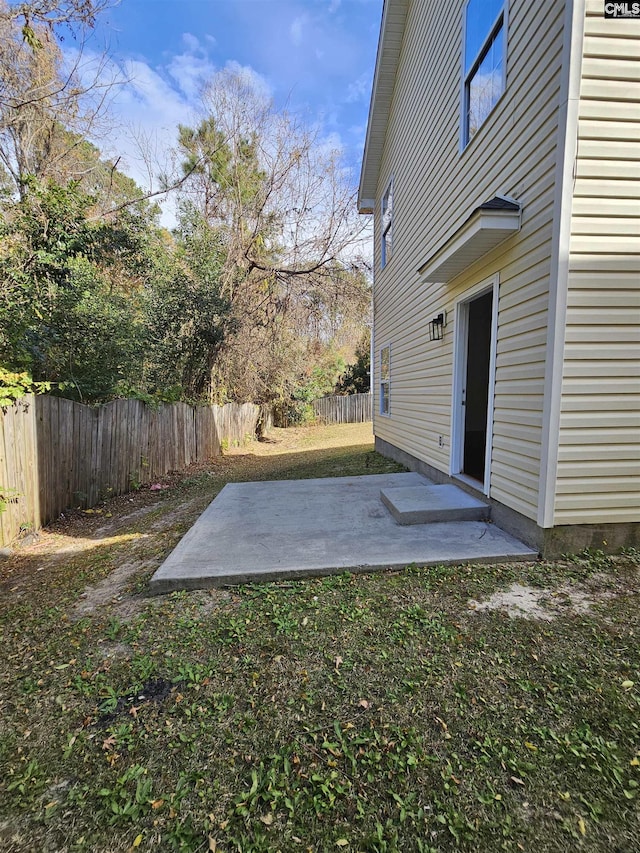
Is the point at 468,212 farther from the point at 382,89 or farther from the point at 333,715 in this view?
the point at 382,89

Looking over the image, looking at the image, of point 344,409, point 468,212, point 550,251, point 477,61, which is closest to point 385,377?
point 468,212

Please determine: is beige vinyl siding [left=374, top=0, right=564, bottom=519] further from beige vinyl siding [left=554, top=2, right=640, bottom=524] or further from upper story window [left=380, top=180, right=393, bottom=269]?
upper story window [left=380, top=180, right=393, bottom=269]

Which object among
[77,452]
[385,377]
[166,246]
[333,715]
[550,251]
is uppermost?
[166,246]

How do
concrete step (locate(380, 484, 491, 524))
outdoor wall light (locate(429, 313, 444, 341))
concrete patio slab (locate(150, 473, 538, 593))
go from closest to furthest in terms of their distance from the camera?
concrete patio slab (locate(150, 473, 538, 593)) → concrete step (locate(380, 484, 491, 524)) → outdoor wall light (locate(429, 313, 444, 341))

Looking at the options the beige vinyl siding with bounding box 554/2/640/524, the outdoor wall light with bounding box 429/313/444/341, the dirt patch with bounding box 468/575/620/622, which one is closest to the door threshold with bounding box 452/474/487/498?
the beige vinyl siding with bounding box 554/2/640/524

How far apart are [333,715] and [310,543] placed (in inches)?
62.7

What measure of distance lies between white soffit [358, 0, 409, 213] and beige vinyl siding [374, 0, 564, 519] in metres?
0.34

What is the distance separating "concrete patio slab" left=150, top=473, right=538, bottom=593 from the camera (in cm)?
281

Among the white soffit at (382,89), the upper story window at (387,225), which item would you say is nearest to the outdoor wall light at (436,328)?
the upper story window at (387,225)

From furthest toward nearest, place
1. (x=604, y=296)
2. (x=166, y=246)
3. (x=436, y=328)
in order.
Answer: (x=166, y=246) < (x=436, y=328) < (x=604, y=296)

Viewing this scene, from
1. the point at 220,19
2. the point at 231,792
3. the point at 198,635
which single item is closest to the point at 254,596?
the point at 198,635

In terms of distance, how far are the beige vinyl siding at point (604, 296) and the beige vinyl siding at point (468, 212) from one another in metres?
0.20

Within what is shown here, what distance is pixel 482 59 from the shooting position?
3.85 metres

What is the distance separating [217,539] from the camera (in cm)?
345
